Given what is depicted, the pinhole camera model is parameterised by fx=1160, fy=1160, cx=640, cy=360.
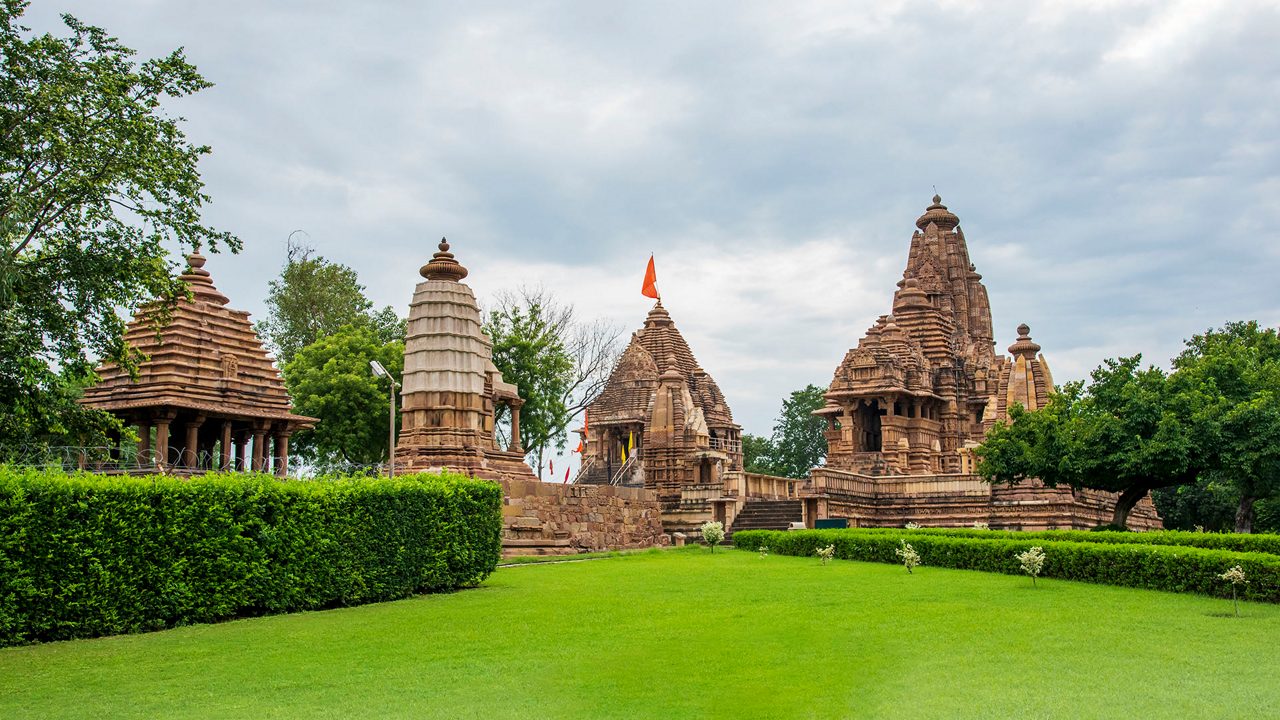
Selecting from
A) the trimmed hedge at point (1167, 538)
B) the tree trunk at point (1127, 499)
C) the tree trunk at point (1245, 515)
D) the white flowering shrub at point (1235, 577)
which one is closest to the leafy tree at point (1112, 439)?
the tree trunk at point (1127, 499)

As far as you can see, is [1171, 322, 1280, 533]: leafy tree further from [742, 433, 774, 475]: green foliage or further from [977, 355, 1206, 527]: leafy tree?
[742, 433, 774, 475]: green foliage

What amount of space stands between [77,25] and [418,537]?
34.7 ft

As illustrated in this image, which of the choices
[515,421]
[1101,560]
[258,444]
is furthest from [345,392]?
[1101,560]

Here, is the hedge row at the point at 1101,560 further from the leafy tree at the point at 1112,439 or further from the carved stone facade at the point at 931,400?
the carved stone facade at the point at 931,400

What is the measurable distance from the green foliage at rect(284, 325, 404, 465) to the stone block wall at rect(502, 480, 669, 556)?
1409cm

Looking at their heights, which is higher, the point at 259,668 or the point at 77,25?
the point at 77,25

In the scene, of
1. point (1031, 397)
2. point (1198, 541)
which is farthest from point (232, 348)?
point (1031, 397)

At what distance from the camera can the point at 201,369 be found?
3300 centimetres

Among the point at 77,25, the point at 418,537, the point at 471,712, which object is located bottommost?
the point at 471,712

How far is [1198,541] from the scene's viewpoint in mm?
20922

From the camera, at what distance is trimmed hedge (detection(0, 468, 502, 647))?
1319 centimetres

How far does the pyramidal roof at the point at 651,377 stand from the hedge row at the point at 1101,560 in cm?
2891

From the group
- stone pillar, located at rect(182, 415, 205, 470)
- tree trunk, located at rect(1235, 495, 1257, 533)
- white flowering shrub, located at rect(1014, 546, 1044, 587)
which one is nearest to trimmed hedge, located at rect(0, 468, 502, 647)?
white flowering shrub, located at rect(1014, 546, 1044, 587)

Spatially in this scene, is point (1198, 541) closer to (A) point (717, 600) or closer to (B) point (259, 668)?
(A) point (717, 600)
